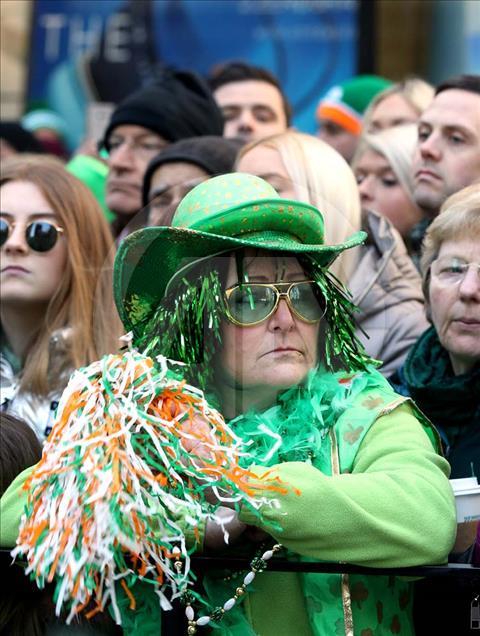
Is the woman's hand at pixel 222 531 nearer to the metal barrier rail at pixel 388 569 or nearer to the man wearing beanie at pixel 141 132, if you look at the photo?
the metal barrier rail at pixel 388 569

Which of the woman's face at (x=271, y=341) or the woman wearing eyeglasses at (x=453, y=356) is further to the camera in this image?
the woman wearing eyeglasses at (x=453, y=356)

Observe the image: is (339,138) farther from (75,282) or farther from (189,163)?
(75,282)

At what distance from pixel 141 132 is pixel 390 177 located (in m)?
1.18

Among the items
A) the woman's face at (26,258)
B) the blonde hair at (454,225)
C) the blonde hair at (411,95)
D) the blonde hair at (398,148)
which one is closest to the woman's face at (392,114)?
the blonde hair at (411,95)

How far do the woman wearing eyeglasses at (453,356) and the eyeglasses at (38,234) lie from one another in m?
1.37

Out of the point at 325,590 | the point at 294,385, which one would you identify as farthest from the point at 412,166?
the point at 325,590

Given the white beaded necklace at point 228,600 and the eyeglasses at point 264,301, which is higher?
the eyeglasses at point 264,301

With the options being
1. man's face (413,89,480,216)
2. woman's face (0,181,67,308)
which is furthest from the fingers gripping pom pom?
man's face (413,89,480,216)

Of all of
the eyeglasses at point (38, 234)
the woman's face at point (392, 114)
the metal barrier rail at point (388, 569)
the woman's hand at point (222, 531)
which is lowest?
the metal barrier rail at point (388, 569)

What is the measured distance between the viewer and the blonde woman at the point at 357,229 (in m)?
3.83

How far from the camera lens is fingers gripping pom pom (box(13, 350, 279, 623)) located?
228 cm

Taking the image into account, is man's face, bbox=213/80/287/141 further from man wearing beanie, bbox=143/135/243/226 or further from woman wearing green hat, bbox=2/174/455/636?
woman wearing green hat, bbox=2/174/455/636

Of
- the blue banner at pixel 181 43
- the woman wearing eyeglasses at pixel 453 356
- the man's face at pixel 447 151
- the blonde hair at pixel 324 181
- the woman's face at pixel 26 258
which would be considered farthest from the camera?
the blue banner at pixel 181 43

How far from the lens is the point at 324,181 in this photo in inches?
157
